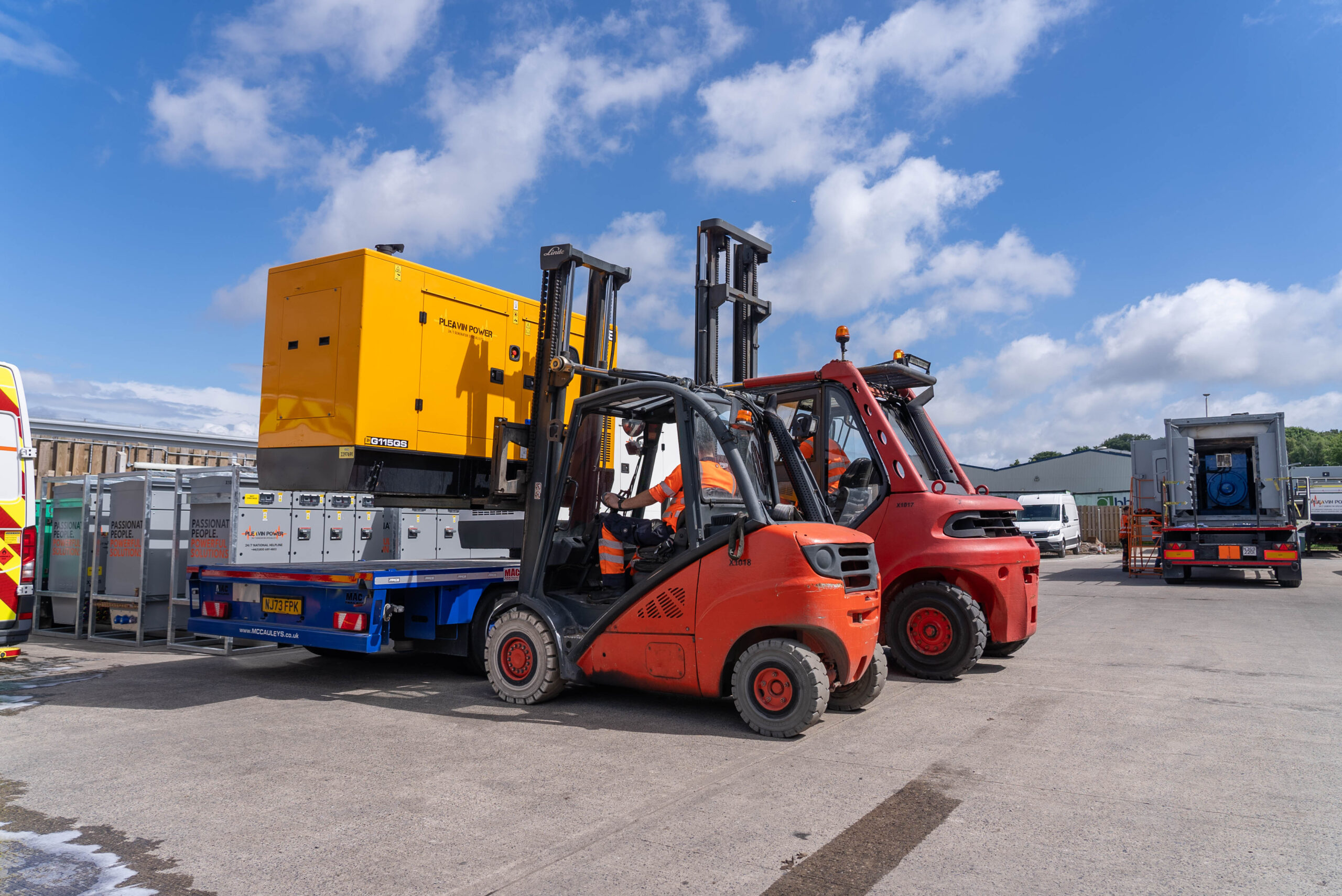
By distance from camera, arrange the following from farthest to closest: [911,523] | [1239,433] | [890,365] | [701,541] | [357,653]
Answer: [1239,433] < [357,653] < [890,365] < [911,523] < [701,541]

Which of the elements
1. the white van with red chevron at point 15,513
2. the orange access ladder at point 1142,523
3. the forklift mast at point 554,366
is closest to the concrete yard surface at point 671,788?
the white van with red chevron at point 15,513

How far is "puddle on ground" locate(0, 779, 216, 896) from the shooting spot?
330cm

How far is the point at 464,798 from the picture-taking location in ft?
14.1

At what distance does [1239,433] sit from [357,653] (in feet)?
58.0

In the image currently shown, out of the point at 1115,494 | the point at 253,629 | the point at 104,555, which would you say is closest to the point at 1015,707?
the point at 253,629

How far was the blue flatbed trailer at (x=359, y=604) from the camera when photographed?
700 cm

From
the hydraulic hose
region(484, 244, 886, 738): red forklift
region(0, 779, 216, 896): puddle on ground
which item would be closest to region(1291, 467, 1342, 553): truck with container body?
the hydraulic hose

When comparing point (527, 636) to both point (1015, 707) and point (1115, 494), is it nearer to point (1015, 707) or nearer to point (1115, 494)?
point (1015, 707)

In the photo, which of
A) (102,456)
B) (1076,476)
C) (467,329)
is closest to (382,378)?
(467,329)

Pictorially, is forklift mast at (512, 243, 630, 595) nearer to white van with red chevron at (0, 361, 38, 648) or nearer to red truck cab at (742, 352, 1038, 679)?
red truck cab at (742, 352, 1038, 679)

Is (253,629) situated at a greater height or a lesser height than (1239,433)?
lesser

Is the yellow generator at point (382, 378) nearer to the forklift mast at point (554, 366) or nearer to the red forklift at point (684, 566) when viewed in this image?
the forklift mast at point (554, 366)

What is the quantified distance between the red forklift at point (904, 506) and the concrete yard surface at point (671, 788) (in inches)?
17.7

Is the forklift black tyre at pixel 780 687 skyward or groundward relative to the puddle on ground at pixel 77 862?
skyward
